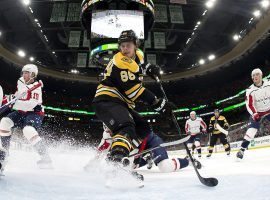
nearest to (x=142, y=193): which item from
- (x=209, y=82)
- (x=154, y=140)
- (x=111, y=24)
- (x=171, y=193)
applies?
(x=171, y=193)

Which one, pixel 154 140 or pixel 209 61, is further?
pixel 209 61

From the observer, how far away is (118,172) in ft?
8.08

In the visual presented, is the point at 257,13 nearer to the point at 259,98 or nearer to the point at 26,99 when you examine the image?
the point at 259,98

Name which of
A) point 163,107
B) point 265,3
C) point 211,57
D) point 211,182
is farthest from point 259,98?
point 211,57

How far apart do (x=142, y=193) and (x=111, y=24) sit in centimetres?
1074

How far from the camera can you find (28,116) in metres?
4.23

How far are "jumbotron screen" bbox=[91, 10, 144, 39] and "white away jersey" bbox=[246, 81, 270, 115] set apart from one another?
270 inches

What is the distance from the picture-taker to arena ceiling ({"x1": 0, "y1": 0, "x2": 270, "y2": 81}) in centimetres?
1877

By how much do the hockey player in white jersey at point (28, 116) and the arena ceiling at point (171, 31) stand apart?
12.9 m

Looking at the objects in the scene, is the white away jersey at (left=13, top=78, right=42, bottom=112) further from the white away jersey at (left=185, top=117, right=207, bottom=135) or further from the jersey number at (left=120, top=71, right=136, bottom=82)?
the white away jersey at (left=185, top=117, right=207, bottom=135)

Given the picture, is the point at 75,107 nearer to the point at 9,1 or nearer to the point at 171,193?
the point at 9,1

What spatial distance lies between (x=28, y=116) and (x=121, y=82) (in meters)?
2.07

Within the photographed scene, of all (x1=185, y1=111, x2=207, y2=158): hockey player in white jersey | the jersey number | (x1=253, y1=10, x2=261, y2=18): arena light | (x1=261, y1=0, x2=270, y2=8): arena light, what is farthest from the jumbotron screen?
the jersey number

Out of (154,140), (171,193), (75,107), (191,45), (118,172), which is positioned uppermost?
(191,45)
